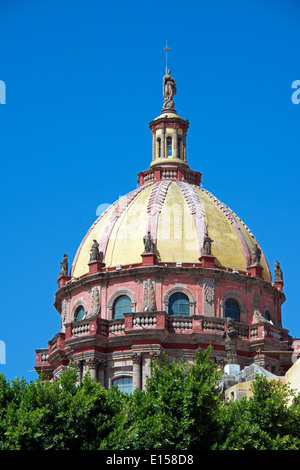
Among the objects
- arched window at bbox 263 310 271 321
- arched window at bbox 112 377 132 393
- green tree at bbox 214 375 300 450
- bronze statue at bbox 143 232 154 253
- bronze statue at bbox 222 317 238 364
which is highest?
bronze statue at bbox 143 232 154 253

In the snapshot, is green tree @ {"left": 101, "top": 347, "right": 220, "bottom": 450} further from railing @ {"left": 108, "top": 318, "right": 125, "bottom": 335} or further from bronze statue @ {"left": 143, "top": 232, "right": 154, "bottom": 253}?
bronze statue @ {"left": 143, "top": 232, "right": 154, "bottom": 253}

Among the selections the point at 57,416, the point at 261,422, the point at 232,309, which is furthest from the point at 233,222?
the point at 57,416

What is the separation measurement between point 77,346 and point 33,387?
19802 mm

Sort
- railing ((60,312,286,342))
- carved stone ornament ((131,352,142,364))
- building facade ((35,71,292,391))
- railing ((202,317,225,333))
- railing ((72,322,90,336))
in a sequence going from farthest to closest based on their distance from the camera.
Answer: railing ((72,322,90,336)), railing ((202,317,225,333)), building facade ((35,71,292,391)), railing ((60,312,286,342)), carved stone ornament ((131,352,142,364))

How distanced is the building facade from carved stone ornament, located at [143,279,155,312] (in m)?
0.06

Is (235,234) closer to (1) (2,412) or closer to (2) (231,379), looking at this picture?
(2) (231,379)

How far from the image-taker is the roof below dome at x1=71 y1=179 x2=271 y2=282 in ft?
266

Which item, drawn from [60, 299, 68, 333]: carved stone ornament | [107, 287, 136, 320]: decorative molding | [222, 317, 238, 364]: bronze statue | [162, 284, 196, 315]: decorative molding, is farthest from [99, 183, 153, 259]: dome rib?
[222, 317, 238, 364]: bronze statue
